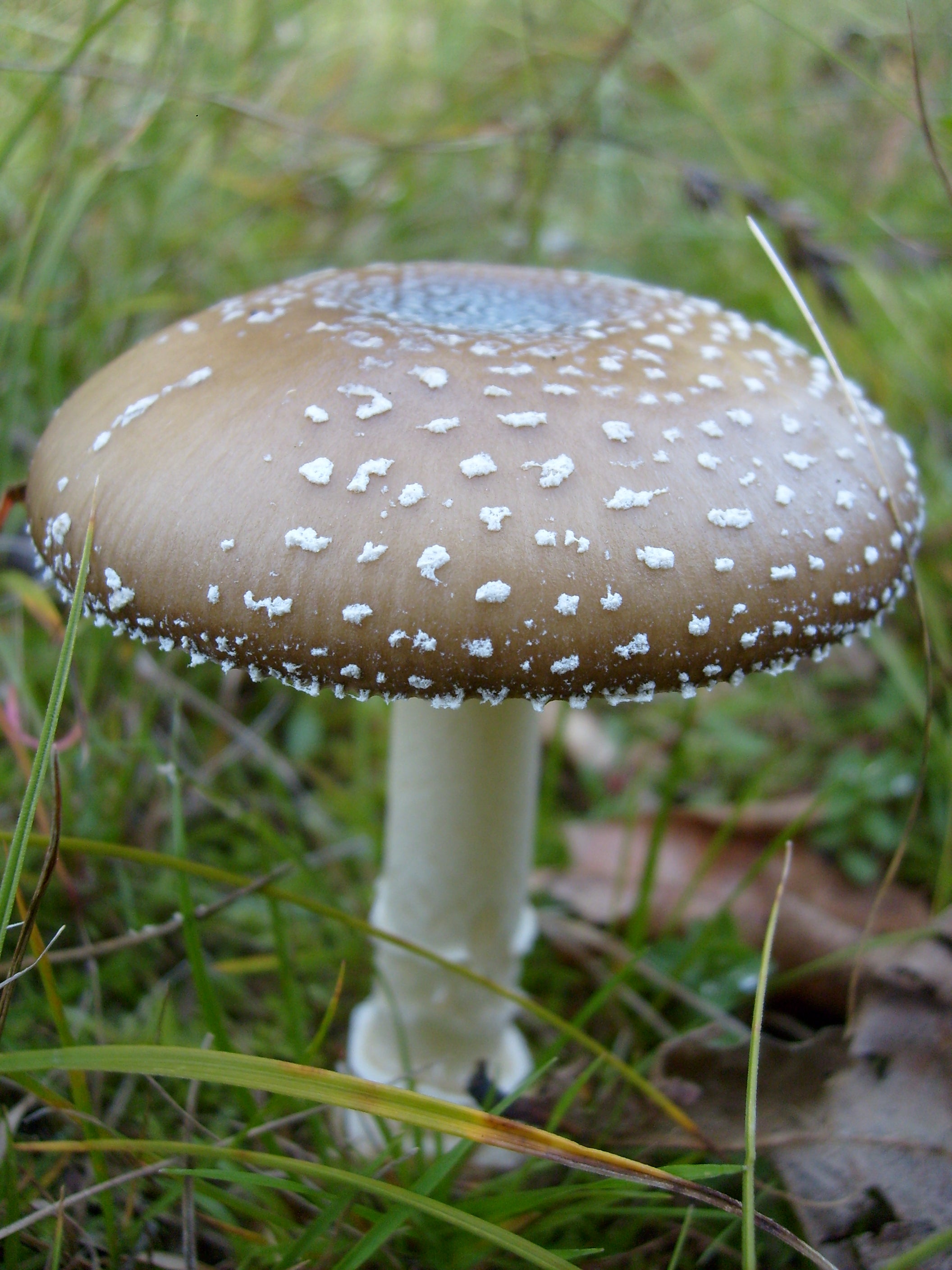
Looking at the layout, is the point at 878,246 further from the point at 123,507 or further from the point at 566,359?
the point at 123,507

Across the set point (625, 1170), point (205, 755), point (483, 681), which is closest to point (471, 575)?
point (483, 681)

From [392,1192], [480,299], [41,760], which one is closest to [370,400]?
[480,299]

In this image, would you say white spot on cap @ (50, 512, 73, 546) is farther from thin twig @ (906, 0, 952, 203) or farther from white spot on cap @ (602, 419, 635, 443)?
thin twig @ (906, 0, 952, 203)

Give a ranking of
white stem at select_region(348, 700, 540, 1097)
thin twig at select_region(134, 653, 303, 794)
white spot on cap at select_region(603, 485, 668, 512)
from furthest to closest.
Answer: thin twig at select_region(134, 653, 303, 794) < white stem at select_region(348, 700, 540, 1097) < white spot on cap at select_region(603, 485, 668, 512)

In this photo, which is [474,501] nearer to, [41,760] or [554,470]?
[554,470]

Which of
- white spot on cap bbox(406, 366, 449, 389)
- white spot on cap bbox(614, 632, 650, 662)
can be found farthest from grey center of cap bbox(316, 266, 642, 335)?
white spot on cap bbox(614, 632, 650, 662)

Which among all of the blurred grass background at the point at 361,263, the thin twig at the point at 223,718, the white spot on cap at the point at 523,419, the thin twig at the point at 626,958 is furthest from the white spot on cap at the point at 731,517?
the thin twig at the point at 223,718

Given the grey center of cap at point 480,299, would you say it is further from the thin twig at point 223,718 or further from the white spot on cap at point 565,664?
the thin twig at point 223,718
